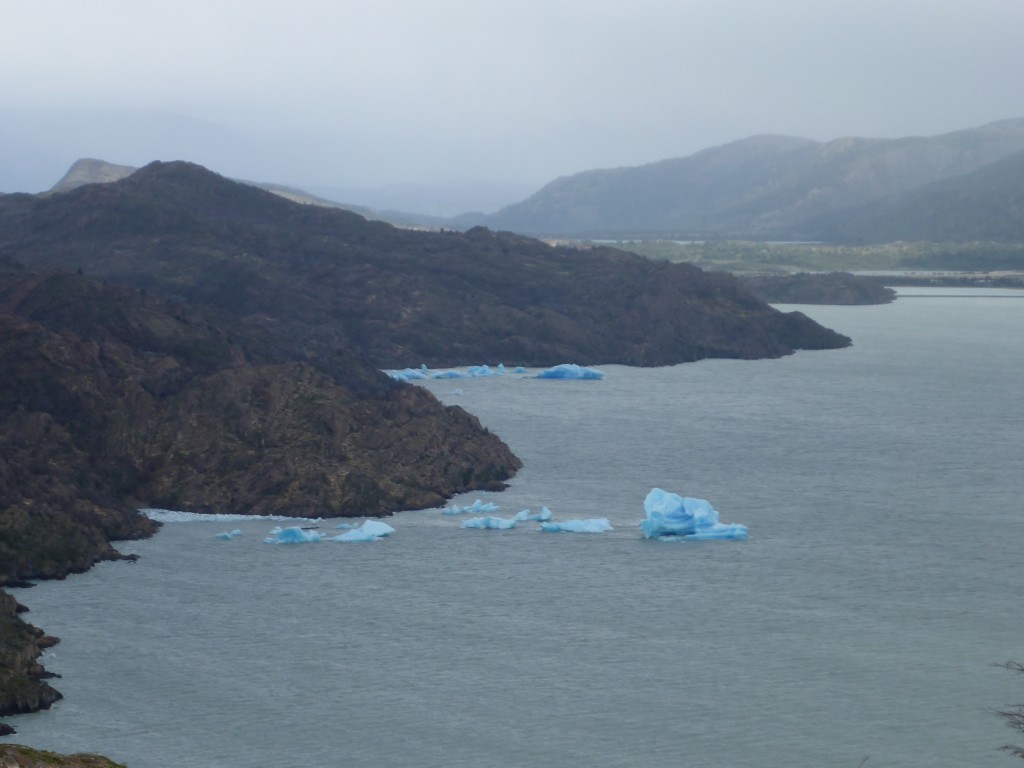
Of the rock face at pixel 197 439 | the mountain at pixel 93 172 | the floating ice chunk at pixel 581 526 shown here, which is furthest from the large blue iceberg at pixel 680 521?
the mountain at pixel 93 172

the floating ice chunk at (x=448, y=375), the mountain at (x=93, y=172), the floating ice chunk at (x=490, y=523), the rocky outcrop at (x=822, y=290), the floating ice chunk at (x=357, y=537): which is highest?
the mountain at (x=93, y=172)

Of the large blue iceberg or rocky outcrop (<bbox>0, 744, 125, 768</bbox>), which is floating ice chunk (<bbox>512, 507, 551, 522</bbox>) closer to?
the large blue iceberg

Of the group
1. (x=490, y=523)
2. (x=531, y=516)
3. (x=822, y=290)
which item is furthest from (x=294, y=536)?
(x=822, y=290)

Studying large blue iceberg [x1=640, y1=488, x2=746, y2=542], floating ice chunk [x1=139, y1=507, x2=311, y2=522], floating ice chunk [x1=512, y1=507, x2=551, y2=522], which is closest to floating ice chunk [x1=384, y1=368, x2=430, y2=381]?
floating ice chunk [x1=139, y1=507, x2=311, y2=522]

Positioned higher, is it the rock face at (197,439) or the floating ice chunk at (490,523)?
the rock face at (197,439)

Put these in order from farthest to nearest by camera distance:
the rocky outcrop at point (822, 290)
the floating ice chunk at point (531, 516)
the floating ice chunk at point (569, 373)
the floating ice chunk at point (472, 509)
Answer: the rocky outcrop at point (822, 290) < the floating ice chunk at point (569, 373) < the floating ice chunk at point (472, 509) < the floating ice chunk at point (531, 516)

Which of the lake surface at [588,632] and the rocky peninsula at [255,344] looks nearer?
the lake surface at [588,632]

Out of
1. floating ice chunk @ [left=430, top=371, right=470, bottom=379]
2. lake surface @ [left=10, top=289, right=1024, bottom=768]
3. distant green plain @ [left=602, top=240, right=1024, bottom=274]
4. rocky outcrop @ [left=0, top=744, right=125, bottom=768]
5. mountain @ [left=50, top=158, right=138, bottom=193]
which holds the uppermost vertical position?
mountain @ [left=50, top=158, right=138, bottom=193]

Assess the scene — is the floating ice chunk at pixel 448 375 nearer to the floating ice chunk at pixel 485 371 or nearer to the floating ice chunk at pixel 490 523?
the floating ice chunk at pixel 485 371
